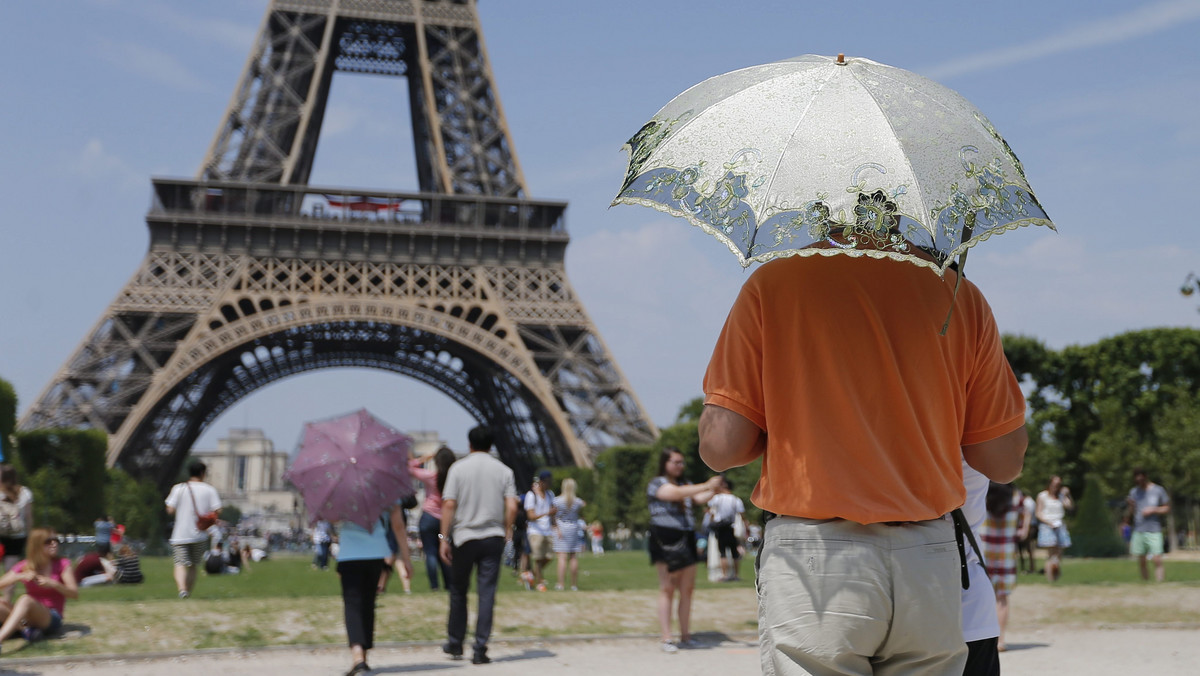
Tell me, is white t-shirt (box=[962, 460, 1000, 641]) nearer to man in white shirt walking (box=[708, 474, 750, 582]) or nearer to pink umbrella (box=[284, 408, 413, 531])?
pink umbrella (box=[284, 408, 413, 531])

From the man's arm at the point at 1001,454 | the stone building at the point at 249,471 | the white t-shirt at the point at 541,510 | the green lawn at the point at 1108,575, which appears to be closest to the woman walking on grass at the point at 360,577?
the man's arm at the point at 1001,454

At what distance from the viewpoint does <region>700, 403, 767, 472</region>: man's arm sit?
2.86 meters

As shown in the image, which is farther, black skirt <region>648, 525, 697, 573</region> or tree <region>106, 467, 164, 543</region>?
tree <region>106, 467, 164, 543</region>

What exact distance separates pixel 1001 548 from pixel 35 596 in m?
7.38

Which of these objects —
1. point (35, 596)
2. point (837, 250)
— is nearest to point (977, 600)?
point (837, 250)

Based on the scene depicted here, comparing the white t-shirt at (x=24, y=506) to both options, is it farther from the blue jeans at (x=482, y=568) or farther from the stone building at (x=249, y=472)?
the stone building at (x=249, y=472)

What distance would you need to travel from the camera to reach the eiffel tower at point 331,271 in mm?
32219

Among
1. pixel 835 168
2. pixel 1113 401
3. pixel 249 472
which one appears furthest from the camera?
pixel 249 472

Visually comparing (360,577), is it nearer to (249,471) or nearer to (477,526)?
(477,526)

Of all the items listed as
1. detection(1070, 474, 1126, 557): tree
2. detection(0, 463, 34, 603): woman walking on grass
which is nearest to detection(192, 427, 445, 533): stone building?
detection(1070, 474, 1126, 557): tree

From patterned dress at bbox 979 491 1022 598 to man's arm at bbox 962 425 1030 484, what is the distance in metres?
5.99

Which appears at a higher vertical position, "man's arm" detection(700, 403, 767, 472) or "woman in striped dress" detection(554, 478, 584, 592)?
"man's arm" detection(700, 403, 767, 472)

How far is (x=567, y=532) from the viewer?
15039mm

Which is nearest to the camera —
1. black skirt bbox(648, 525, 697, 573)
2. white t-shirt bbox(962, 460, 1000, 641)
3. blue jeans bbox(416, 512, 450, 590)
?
white t-shirt bbox(962, 460, 1000, 641)
